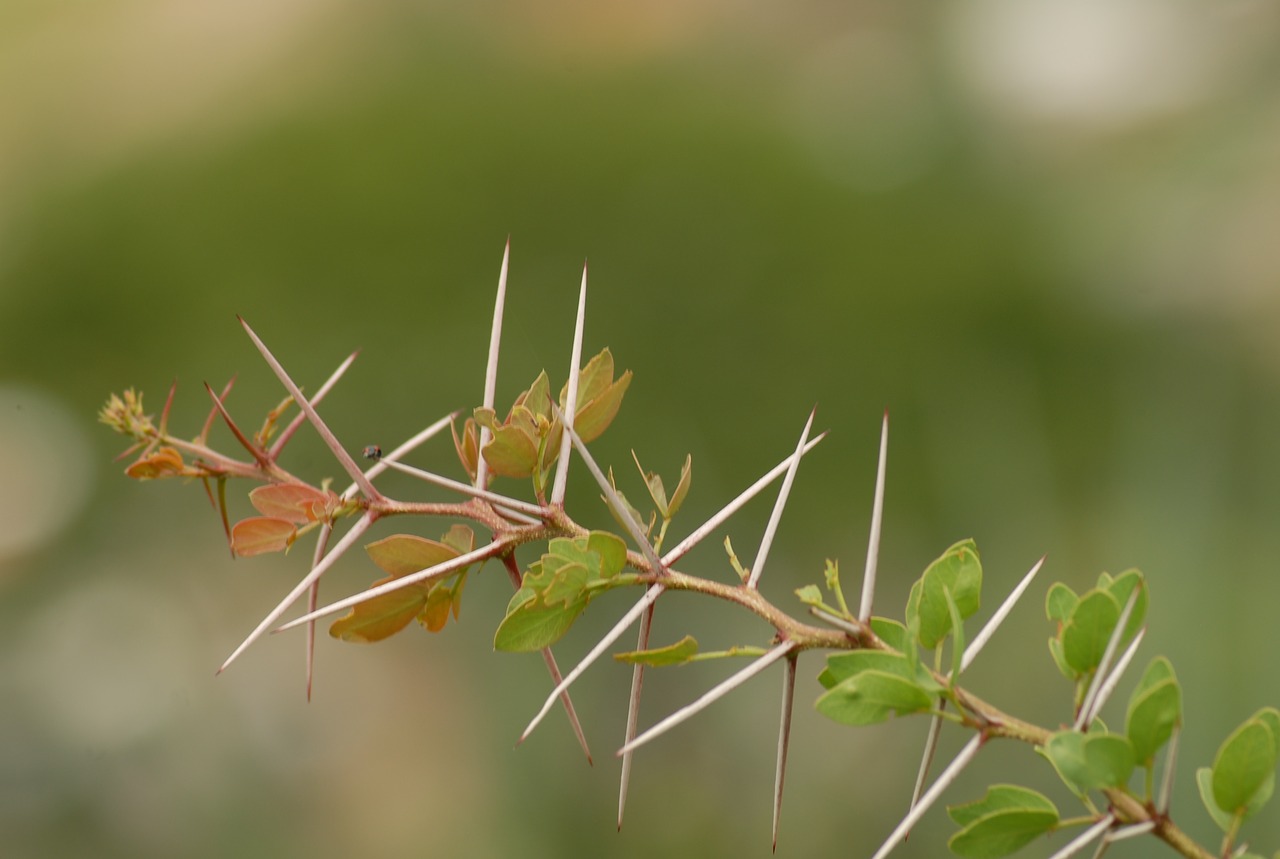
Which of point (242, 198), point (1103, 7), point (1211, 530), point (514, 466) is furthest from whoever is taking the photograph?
point (1103, 7)

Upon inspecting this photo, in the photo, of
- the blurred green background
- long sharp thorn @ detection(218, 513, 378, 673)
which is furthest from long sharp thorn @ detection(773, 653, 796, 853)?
the blurred green background

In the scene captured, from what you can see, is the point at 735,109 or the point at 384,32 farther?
the point at 384,32

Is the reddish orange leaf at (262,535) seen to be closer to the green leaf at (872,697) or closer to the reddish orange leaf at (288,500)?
the reddish orange leaf at (288,500)

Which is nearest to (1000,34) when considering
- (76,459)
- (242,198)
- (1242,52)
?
(1242,52)

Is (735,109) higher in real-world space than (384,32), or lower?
lower

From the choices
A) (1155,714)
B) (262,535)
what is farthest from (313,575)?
(1155,714)

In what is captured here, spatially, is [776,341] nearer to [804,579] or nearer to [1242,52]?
[804,579]

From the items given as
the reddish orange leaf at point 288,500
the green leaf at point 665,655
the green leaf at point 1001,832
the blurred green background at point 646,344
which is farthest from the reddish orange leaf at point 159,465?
the blurred green background at point 646,344
